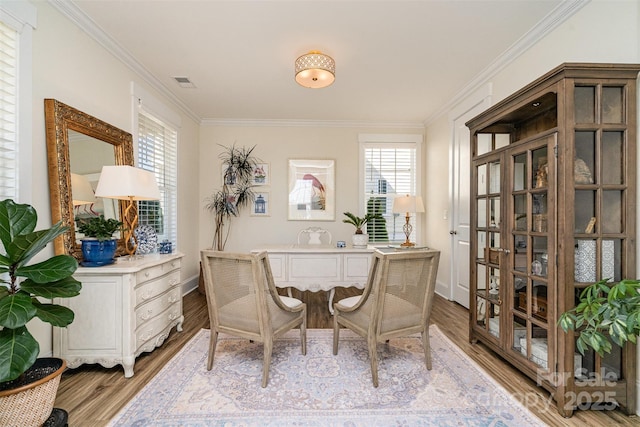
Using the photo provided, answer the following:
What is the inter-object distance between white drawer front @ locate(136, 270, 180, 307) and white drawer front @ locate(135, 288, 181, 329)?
5cm

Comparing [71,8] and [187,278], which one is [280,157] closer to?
[187,278]

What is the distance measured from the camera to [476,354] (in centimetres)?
252

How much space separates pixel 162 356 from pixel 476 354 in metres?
2.63

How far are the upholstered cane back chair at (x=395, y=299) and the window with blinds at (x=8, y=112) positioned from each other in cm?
241

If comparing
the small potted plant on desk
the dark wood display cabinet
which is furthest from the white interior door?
the small potted plant on desk

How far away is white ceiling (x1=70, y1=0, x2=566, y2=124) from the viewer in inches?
90.7

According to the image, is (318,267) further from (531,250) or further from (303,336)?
(531,250)

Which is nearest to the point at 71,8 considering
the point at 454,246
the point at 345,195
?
the point at 345,195

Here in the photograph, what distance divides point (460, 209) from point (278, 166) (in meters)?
2.89

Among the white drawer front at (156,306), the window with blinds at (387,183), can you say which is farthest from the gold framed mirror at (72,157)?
the window with blinds at (387,183)

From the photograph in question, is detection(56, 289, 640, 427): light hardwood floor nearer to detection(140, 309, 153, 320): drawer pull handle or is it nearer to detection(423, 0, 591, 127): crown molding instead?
detection(140, 309, 153, 320): drawer pull handle

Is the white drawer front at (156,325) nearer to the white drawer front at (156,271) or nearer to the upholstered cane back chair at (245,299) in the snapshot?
the white drawer front at (156,271)

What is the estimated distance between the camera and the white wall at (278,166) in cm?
505

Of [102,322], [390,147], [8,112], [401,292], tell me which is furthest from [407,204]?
[8,112]
